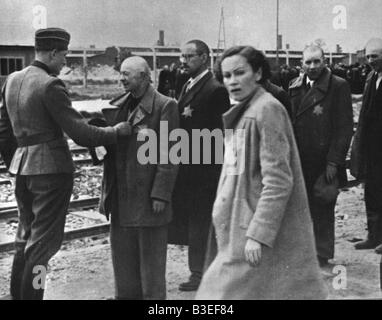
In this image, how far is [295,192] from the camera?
3.19 meters

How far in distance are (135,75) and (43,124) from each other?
2.61ft

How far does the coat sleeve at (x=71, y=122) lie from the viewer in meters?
4.36

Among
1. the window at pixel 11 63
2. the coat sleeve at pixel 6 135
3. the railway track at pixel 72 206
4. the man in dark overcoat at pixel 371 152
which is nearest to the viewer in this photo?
the coat sleeve at pixel 6 135

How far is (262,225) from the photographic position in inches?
121

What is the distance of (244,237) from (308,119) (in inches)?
107

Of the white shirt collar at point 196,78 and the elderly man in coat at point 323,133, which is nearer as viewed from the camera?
the white shirt collar at point 196,78

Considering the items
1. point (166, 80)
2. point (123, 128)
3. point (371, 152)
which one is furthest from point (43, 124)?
point (166, 80)

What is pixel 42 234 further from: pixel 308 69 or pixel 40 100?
pixel 308 69

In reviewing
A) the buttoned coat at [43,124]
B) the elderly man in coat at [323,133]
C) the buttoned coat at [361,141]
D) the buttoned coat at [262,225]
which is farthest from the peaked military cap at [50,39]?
the buttoned coat at [361,141]

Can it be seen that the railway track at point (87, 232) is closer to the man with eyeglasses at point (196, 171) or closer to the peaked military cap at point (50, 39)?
the man with eyeglasses at point (196, 171)

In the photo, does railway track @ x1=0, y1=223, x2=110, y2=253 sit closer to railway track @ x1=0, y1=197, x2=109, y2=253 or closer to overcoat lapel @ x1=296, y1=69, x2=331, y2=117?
railway track @ x1=0, y1=197, x2=109, y2=253

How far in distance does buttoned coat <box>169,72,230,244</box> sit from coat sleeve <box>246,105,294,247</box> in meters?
1.97

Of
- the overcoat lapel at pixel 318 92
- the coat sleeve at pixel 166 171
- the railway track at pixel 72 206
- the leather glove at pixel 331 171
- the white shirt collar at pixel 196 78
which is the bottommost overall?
the railway track at pixel 72 206

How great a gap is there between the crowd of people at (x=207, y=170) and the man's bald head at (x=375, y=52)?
1 centimetres
